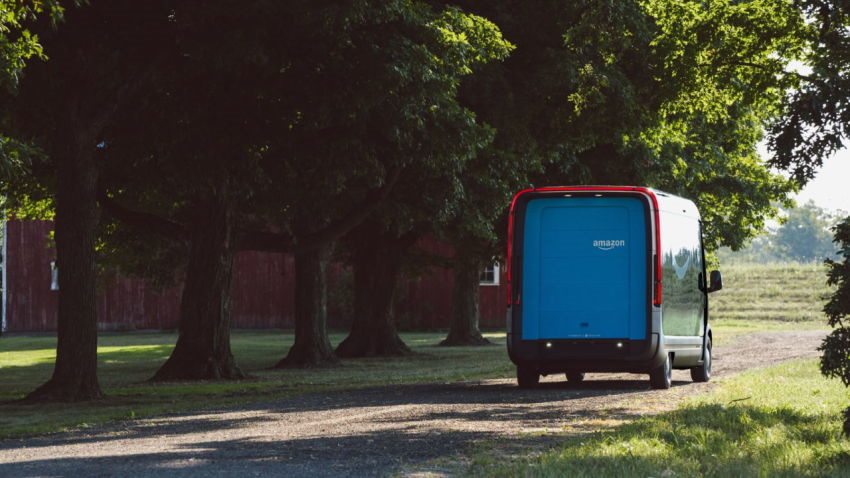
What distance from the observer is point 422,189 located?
2791 cm

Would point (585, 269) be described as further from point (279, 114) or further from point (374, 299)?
point (374, 299)

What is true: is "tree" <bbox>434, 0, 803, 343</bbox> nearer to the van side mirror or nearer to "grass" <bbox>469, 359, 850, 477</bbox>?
the van side mirror

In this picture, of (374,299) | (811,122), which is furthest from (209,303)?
(811,122)

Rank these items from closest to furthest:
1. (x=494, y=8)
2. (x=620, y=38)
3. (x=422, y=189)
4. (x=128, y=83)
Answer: (x=128, y=83) → (x=620, y=38) → (x=494, y=8) → (x=422, y=189)

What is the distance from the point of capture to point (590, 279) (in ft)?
60.4

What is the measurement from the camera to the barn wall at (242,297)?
5638cm

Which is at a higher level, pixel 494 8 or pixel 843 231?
pixel 494 8

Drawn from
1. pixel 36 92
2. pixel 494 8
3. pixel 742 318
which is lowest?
pixel 742 318

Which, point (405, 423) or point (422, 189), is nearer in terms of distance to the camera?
point (405, 423)

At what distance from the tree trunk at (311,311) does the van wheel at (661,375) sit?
40.5 ft

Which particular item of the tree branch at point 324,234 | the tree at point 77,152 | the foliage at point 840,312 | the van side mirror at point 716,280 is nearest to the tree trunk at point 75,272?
the tree at point 77,152

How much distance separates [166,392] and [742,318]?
177 feet

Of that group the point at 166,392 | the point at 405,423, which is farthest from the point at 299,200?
the point at 405,423

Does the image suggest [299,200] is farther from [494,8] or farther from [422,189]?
[494,8]
